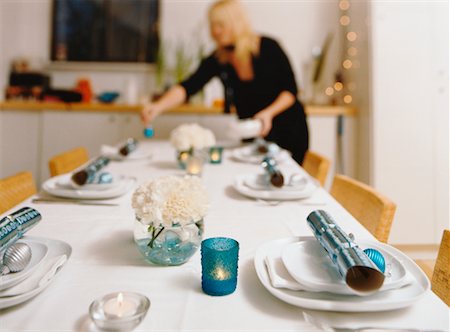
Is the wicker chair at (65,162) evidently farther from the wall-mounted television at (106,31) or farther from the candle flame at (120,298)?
the wall-mounted television at (106,31)

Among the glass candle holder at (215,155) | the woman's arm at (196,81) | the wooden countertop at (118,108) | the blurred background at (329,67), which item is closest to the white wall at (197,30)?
the blurred background at (329,67)

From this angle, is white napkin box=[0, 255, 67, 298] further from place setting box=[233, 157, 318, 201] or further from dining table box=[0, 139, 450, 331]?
place setting box=[233, 157, 318, 201]

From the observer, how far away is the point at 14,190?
123 centimetres

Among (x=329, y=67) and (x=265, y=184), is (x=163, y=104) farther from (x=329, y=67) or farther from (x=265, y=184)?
(x=329, y=67)

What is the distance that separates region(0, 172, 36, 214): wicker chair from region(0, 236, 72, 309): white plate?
1.41ft

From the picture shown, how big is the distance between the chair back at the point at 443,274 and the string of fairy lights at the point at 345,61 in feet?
8.12

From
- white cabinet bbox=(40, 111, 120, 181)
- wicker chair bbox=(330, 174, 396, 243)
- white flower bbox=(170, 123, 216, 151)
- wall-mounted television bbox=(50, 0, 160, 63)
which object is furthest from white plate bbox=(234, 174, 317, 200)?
wall-mounted television bbox=(50, 0, 160, 63)

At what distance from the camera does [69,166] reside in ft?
5.62

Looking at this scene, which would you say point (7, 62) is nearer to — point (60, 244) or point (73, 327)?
point (60, 244)

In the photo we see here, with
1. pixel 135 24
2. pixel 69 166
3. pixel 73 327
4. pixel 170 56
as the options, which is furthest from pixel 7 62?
pixel 73 327

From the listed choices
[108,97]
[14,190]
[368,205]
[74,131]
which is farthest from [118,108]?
[368,205]

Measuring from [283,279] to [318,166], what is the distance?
1.17 metres

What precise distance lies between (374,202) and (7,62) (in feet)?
10.3

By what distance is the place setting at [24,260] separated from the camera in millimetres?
582
